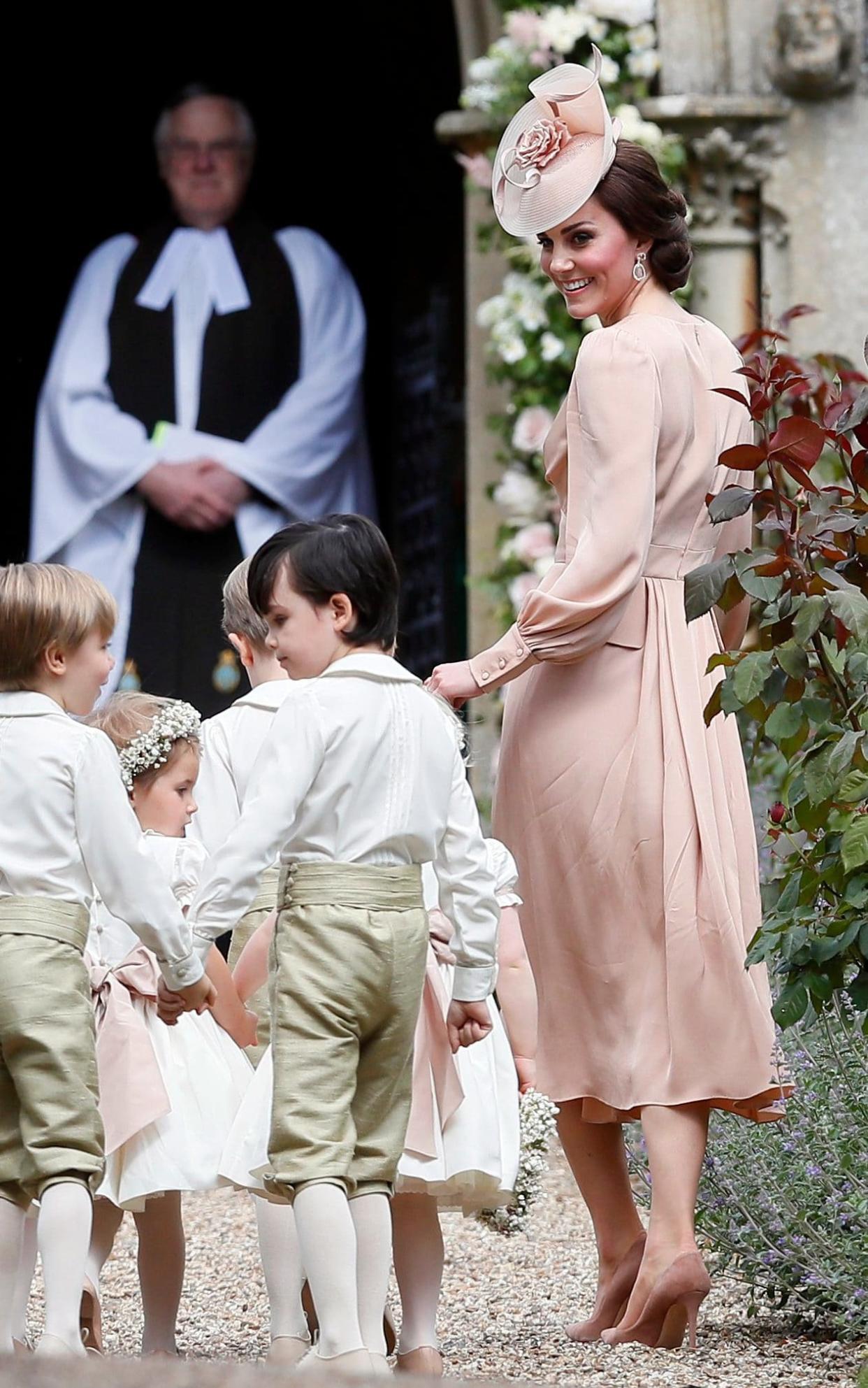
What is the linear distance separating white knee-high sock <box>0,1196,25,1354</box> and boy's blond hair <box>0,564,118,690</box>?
0.76 metres

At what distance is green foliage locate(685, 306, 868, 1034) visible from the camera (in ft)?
9.82

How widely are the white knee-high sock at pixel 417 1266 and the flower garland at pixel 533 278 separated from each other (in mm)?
3681

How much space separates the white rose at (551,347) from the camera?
6.86 m

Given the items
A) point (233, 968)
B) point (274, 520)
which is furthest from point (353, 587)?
point (274, 520)

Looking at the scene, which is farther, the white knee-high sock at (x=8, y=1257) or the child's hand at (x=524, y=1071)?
the child's hand at (x=524, y=1071)

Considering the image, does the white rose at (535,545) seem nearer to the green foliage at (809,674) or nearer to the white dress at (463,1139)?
the white dress at (463,1139)

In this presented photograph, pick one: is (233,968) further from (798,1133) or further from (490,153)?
(490,153)

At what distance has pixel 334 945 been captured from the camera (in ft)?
9.62

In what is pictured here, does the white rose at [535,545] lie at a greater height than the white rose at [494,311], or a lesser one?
lesser

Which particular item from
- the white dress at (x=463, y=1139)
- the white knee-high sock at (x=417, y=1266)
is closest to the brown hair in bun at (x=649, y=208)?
the white dress at (x=463, y=1139)

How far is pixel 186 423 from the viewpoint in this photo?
26.2ft

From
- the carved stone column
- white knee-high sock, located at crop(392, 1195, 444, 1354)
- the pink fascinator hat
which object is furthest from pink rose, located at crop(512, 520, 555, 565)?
white knee-high sock, located at crop(392, 1195, 444, 1354)

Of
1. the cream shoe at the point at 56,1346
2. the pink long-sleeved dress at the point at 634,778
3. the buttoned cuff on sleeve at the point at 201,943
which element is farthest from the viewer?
the pink long-sleeved dress at the point at 634,778

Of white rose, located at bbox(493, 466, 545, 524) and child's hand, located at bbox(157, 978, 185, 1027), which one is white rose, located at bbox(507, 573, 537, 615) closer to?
white rose, located at bbox(493, 466, 545, 524)
